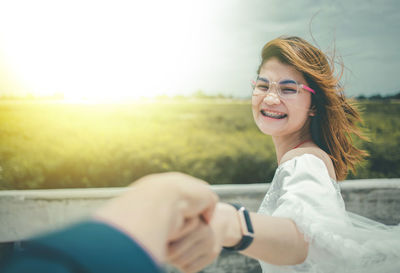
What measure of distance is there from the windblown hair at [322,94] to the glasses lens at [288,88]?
3.9 inches

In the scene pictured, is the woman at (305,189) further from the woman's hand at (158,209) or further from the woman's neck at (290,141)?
the woman's hand at (158,209)

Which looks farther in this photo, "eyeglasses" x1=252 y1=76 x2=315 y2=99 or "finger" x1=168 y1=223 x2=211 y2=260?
"eyeglasses" x1=252 y1=76 x2=315 y2=99

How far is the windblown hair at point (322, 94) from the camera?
1824 millimetres

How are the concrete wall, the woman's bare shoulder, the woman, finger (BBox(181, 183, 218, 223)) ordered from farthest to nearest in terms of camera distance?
the concrete wall → the woman's bare shoulder → the woman → finger (BBox(181, 183, 218, 223))

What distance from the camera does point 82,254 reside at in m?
0.45

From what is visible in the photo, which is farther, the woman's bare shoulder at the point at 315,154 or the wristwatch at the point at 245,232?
the woman's bare shoulder at the point at 315,154

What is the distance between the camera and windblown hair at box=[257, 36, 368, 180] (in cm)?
182

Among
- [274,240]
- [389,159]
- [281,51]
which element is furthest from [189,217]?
[389,159]

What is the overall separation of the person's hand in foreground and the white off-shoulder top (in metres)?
0.50

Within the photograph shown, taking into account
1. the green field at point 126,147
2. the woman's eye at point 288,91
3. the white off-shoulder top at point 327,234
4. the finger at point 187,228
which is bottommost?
the green field at point 126,147

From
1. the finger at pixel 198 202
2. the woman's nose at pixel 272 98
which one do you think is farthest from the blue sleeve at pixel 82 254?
the woman's nose at pixel 272 98

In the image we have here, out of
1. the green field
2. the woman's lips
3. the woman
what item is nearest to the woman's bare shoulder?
the woman

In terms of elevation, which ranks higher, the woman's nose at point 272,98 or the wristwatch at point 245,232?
the woman's nose at point 272,98

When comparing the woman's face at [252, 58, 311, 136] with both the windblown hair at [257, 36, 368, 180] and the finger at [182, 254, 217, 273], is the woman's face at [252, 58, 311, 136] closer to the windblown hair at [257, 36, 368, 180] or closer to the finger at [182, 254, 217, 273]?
the windblown hair at [257, 36, 368, 180]
